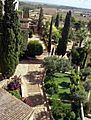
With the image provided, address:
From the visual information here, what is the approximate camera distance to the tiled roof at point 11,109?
1666 centimetres

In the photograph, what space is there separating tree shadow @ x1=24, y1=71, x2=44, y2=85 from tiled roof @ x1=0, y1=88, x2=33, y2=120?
14975 mm

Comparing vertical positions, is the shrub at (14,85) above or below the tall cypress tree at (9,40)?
below

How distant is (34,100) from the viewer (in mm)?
28297

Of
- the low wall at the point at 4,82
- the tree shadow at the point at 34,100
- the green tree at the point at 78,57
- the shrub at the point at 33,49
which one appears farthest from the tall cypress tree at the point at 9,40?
the green tree at the point at 78,57

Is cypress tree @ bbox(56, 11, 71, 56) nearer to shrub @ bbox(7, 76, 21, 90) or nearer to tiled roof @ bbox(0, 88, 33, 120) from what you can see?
shrub @ bbox(7, 76, 21, 90)

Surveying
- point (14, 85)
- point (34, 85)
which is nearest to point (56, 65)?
point (34, 85)

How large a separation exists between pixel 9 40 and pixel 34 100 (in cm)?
797

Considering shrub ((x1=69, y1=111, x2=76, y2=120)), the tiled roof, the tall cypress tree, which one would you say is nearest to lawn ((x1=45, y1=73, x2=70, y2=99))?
shrub ((x1=69, y1=111, x2=76, y2=120))

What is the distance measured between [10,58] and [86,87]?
980cm

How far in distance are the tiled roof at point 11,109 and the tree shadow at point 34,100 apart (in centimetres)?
910

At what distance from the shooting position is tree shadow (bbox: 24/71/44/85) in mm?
33719

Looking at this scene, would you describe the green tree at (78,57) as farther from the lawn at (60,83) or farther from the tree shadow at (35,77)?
the tree shadow at (35,77)

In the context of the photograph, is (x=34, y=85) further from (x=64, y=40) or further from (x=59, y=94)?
(x=64, y=40)

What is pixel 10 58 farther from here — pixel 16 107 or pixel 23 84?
pixel 16 107
